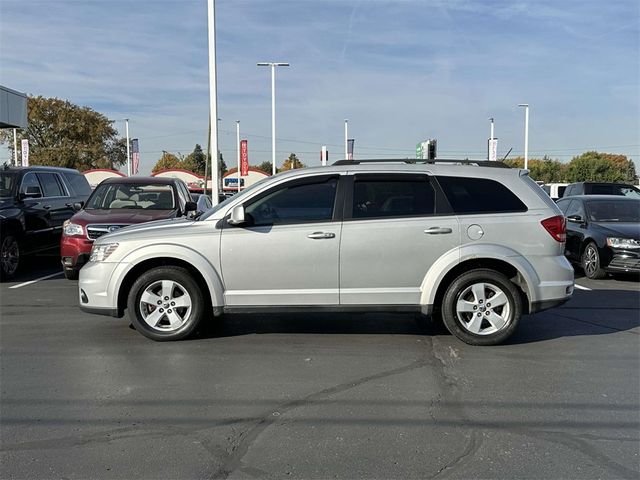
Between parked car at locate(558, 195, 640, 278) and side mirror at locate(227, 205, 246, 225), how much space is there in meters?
7.41

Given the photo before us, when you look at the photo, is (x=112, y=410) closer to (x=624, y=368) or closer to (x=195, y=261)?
(x=195, y=261)

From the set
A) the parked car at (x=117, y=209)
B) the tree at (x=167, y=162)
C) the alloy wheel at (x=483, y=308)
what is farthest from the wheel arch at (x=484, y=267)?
the tree at (x=167, y=162)

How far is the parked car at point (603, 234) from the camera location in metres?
10.1

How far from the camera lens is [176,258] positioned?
5.91 metres

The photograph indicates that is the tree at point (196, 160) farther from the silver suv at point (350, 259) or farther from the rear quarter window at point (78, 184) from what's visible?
the silver suv at point (350, 259)

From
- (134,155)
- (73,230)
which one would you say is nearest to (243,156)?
(134,155)

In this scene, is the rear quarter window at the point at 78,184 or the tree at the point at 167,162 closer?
the rear quarter window at the point at 78,184

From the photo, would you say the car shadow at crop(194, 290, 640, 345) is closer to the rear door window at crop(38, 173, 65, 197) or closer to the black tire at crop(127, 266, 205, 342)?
the black tire at crop(127, 266, 205, 342)

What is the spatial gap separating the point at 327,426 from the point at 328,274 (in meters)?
2.11

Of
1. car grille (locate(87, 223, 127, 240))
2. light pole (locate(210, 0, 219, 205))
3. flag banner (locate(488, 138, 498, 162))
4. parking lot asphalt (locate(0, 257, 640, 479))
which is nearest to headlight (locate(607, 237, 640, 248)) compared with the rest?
parking lot asphalt (locate(0, 257, 640, 479))

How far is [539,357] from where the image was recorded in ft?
18.5

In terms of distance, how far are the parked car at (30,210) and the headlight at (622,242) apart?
10436 millimetres

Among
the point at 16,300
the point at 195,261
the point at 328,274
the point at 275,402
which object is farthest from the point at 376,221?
the point at 16,300

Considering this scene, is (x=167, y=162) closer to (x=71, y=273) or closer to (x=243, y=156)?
(x=243, y=156)
